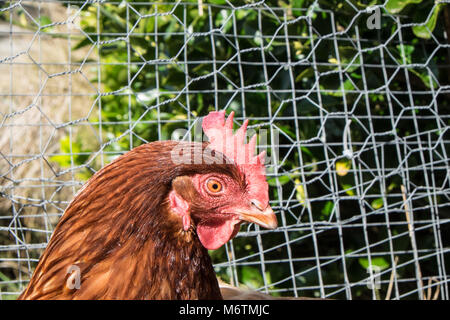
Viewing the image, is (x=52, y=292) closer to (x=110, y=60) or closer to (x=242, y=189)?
(x=242, y=189)

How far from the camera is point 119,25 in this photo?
1711 mm

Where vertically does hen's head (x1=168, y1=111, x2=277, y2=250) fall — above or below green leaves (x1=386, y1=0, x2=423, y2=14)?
below

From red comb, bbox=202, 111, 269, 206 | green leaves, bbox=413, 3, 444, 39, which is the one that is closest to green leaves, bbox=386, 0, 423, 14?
green leaves, bbox=413, 3, 444, 39

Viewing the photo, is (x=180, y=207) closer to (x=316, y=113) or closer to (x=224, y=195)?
(x=224, y=195)

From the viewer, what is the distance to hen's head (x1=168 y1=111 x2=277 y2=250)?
0.87 metres

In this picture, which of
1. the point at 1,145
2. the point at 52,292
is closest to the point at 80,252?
the point at 52,292

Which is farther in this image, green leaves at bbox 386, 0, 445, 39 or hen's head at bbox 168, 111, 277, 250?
green leaves at bbox 386, 0, 445, 39

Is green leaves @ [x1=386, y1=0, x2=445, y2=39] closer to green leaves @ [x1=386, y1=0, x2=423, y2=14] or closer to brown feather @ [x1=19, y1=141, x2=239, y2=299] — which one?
green leaves @ [x1=386, y1=0, x2=423, y2=14]

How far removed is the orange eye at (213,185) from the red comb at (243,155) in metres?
0.06

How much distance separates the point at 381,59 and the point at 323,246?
79 centimetres

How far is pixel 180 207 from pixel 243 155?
0.18m

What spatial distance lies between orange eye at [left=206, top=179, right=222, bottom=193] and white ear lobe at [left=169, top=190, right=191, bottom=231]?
6 centimetres

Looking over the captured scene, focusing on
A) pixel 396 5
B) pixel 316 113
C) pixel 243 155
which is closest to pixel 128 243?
pixel 243 155

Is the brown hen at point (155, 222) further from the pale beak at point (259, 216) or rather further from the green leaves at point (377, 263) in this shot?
the green leaves at point (377, 263)
